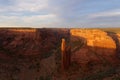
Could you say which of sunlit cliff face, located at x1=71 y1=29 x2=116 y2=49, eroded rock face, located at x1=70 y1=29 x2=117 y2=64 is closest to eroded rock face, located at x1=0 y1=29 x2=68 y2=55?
sunlit cliff face, located at x1=71 y1=29 x2=116 y2=49

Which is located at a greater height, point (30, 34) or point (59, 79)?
point (30, 34)

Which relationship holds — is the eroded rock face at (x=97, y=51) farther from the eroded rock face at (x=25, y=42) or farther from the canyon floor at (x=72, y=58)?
the eroded rock face at (x=25, y=42)

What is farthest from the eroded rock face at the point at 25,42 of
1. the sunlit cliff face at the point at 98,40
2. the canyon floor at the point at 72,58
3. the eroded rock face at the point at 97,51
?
the eroded rock face at the point at 97,51

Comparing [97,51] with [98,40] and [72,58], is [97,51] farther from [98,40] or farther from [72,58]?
[72,58]

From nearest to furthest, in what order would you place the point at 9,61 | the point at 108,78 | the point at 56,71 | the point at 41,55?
the point at 108,78 → the point at 56,71 → the point at 9,61 → the point at 41,55

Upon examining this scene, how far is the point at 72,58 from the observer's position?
42.9 metres

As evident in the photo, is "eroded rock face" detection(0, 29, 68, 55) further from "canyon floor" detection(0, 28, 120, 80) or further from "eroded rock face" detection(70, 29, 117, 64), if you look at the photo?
"eroded rock face" detection(70, 29, 117, 64)

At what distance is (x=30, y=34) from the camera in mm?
66500

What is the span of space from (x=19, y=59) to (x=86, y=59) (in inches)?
847

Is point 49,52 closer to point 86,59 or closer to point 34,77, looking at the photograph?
point 34,77

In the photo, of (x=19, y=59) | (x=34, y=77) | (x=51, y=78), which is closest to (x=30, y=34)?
(x=19, y=59)

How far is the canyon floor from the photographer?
41000mm

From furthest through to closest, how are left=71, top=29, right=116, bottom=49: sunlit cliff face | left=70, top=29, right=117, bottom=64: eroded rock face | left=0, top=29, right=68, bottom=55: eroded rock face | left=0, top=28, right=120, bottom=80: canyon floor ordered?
left=0, top=29, right=68, bottom=55: eroded rock face → left=71, top=29, right=116, bottom=49: sunlit cliff face → left=70, top=29, right=117, bottom=64: eroded rock face → left=0, top=28, right=120, bottom=80: canyon floor

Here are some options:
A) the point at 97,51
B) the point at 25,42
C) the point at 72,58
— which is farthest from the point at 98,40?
the point at 25,42
